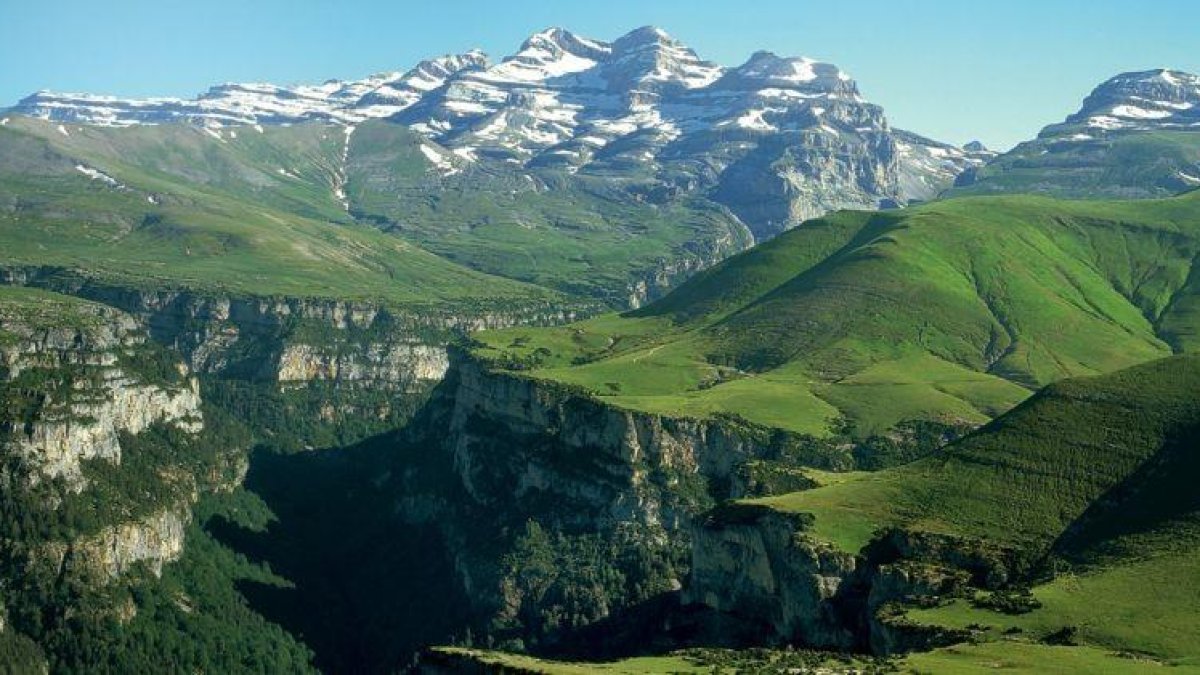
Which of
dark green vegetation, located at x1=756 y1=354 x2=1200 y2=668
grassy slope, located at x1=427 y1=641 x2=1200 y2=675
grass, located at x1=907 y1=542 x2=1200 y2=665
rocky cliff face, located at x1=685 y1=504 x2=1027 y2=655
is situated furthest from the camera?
rocky cliff face, located at x1=685 y1=504 x2=1027 y2=655

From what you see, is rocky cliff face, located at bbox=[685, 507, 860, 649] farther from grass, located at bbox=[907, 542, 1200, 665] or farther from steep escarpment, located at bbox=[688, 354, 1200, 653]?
grass, located at bbox=[907, 542, 1200, 665]

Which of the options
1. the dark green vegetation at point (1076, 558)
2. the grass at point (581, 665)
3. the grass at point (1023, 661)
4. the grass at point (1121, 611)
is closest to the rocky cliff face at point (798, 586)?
the dark green vegetation at point (1076, 558)

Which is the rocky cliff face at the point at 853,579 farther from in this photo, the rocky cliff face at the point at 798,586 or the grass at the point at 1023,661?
the grass at the point at 1023,661

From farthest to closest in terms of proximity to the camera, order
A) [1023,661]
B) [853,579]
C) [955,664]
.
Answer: [853,579] < [1023,661] < [955,664]

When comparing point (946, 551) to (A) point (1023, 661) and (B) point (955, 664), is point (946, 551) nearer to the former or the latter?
(A) point (1023, 661)

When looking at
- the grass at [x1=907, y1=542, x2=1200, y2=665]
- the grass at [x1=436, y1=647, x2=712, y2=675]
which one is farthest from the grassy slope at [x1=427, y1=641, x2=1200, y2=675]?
the grass at [x1=907, y1=542, x2=1200, y2=665]

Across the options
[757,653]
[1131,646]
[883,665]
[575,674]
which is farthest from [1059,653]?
[575,674]

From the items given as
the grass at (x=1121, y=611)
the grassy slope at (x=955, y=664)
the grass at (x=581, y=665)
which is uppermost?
the grass at (x=1121, y=611)

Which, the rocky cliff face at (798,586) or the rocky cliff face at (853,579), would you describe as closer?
the rocky cliff face at (853,579)

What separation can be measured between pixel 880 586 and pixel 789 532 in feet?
62.0

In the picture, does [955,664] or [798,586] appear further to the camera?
[798,586]

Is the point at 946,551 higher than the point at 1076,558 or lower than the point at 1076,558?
lower

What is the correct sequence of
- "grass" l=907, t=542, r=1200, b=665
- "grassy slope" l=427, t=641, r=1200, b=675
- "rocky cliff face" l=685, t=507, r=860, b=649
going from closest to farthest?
"grassy slope" l=427, t=641, r=1200, b=675 < "grass" l=907, t=542, r=1200, b=665 < "rocky cliff face" l=685, t=507, r=860, b=649

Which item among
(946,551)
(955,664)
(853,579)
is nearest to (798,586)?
(853,579)
